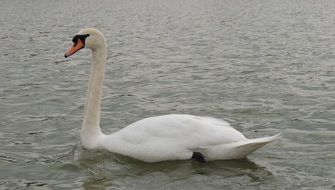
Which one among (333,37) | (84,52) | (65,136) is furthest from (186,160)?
(333,37)

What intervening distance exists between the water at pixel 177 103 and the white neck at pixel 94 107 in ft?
0.77

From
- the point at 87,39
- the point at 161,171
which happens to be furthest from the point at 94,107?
the point at 161,171

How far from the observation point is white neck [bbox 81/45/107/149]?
788 cm

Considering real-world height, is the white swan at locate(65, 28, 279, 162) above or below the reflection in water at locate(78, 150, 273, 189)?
above

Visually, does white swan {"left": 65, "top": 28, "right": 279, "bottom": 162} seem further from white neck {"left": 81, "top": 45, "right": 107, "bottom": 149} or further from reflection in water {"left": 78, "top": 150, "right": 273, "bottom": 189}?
white neck {"left": 81, "top": 45, "right": 107, "bottom": 149}

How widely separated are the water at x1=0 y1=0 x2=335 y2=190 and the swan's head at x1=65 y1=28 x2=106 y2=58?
1.48 metres

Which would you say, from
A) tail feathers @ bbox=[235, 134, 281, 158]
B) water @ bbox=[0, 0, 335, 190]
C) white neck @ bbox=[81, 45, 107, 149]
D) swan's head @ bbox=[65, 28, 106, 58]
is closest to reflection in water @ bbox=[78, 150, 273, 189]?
water @ bbox=[0, 0, 335, 190]

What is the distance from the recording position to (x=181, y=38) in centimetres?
2383

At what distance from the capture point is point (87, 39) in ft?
26.3

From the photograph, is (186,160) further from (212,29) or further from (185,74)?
(212,29)

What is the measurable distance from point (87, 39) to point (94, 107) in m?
0.95

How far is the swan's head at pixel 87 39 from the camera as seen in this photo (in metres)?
7.99

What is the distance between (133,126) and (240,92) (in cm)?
504

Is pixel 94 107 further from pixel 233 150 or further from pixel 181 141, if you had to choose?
pixel 233 150
